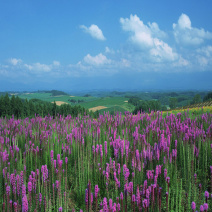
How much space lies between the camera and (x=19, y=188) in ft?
9.03

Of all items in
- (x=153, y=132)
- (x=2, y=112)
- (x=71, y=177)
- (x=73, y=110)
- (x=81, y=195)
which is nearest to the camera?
(x=81, y=195)

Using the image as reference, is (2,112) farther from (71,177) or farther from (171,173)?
(171,173)

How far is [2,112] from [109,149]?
14.2m

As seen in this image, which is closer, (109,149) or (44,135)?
(109,149)

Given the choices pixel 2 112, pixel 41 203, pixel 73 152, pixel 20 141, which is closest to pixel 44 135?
pixel 20 141

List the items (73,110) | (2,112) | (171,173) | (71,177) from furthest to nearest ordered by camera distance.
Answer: (73,110)
(2,112)
(71,177)
(171,173)

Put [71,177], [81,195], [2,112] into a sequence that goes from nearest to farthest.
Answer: [81,195]
[71,177]
[2,112]

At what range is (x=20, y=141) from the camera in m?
5.54

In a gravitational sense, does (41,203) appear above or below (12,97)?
below

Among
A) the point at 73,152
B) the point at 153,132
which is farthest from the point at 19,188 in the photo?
the point at 153,132

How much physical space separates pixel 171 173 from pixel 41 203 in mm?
1924

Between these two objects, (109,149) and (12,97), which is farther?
(12,97)

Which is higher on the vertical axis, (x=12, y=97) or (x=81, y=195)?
(x=12, y=97)

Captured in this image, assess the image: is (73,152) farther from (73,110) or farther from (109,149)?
(73,110)
